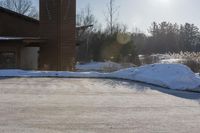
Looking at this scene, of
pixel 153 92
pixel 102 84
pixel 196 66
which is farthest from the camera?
pixel 196 66

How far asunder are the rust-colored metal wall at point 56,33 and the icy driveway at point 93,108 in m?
11.0

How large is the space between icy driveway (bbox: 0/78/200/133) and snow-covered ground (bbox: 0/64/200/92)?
0.76 meters

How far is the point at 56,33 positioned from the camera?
27250 millimetres

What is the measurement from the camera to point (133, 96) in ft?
43.5

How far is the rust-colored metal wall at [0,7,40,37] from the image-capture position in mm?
32406

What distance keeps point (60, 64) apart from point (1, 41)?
13.6 feet

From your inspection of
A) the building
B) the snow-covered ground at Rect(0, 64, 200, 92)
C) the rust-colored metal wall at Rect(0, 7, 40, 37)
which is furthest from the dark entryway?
the snow-covered ground at Rect(0, 64, 200, 92)

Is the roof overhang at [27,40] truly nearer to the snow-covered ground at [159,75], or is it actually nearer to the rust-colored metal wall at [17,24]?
the rust-colored metal wall at [17,24]

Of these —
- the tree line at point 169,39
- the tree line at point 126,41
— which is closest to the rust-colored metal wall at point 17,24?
the tree line at point 126,41


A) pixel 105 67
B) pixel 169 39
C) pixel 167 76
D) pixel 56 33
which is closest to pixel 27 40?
pixel 56 33

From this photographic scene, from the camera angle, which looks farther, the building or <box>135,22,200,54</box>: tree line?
<box>135,22,200,54</box>: tree line

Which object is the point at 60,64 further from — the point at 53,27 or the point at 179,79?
the point at 179,79

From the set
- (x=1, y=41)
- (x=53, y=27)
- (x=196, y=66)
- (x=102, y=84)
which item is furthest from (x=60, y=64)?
(x=102, y=84)

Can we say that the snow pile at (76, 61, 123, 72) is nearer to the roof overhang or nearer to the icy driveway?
the roof overhang
